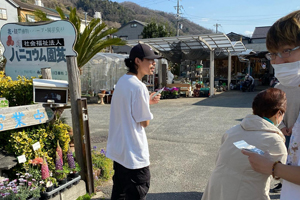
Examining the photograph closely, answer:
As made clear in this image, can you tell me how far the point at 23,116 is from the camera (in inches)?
115

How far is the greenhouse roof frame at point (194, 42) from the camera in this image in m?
13.4

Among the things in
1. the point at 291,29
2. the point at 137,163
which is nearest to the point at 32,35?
the point at 137,163

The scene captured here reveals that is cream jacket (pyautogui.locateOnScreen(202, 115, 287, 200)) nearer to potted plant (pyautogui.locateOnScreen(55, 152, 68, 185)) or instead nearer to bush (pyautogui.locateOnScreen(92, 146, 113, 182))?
potted plant (pyautogui.locateOnScreen(55, 152, 68, 185))

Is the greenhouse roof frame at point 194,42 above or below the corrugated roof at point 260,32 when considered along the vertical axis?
below

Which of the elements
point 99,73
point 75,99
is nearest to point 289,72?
point 75,99

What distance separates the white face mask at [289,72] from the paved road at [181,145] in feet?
8.20

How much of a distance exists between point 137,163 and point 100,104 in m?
10.9

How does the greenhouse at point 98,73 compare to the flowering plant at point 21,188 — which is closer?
the flowering plant at point 21,188

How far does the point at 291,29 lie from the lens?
1326 mm

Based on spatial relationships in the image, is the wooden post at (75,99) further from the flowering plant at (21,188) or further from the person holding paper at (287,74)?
the person holding paper at (287,74)

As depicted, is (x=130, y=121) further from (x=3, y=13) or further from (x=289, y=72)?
(x=3, y=13)

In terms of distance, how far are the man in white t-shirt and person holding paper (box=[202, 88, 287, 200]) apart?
2.44ft

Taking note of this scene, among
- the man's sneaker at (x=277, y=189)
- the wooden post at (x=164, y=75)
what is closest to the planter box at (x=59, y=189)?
the man's sneaker at (x=277, y=189)

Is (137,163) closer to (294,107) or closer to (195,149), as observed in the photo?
(294,107)
